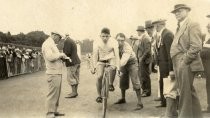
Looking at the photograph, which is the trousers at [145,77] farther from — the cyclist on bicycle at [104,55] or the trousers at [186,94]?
the trousers at [186,94]

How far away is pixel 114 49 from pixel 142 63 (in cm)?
216

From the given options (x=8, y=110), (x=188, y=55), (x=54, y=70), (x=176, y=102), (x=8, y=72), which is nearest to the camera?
(x=188, y=55)

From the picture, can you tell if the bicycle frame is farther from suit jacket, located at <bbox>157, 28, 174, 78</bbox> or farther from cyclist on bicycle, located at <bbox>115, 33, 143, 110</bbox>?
suit jacket, located at <bbox>157, 28, 174, 78</bbox>

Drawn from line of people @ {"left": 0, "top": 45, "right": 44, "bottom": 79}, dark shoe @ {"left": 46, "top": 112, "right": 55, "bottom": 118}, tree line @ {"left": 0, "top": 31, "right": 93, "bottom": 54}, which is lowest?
dark shoe @ {"left": 46, "top": 112, "right": 55, "bottom": 118}

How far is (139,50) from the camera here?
1008 cm

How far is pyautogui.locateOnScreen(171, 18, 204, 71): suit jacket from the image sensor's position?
20.1 feet

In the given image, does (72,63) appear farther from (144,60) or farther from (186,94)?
(186,94)

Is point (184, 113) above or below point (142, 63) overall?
below

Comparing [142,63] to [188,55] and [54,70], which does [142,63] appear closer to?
[54,70]

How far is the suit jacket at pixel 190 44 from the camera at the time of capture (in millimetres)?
6125

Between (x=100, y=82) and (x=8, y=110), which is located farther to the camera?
(x=8, y=110)

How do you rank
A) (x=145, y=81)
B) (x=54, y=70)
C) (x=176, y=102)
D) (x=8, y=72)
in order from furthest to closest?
(x=8, y=72), (x=145, y=81), (x=54, y=70), (x=176, y=102)

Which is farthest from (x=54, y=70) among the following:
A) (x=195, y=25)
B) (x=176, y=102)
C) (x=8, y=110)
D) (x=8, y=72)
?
(x=8, y=72)

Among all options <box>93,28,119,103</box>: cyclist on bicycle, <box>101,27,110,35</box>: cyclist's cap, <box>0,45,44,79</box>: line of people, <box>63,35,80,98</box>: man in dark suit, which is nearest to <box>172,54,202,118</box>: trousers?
<box>93,28,119,103</box>: cyclist on bicycle
